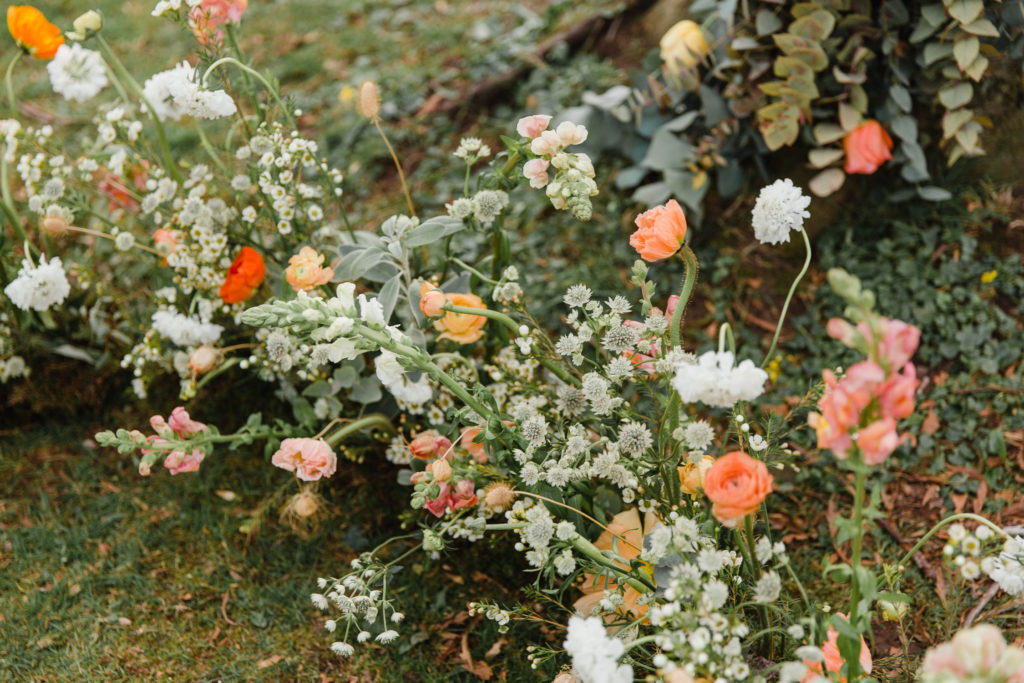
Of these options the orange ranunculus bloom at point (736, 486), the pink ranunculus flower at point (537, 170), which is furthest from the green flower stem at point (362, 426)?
the orange ranunculus bloom at point (736, 486)

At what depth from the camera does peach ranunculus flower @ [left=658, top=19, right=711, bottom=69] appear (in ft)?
8.48

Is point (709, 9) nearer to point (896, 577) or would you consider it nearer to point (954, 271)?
point (954, 271)

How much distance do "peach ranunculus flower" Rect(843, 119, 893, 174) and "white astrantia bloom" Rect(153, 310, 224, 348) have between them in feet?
6.44

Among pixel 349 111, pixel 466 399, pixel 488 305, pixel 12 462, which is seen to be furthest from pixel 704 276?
pixel 12 462

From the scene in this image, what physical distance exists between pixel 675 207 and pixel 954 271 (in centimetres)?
144

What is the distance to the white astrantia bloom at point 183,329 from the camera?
2.12m

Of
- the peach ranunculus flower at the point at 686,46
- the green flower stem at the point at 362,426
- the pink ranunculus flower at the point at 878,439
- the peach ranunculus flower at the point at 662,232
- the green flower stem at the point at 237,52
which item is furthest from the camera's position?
the peach ranunculus flower at the point at 686,46

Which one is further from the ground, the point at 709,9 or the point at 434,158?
the point at 709,9

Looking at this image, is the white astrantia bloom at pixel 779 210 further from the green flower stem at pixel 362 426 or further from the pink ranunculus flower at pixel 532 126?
the green flower stem at pixel 362 426

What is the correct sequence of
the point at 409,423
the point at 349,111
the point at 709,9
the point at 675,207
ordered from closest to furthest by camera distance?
the point at 675,207 < the point at 409,423 < the point at 709,9 < the point at 349,111

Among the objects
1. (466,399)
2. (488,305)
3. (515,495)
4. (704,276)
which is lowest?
(704,276)

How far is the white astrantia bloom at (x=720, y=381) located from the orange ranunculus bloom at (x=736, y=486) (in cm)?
10

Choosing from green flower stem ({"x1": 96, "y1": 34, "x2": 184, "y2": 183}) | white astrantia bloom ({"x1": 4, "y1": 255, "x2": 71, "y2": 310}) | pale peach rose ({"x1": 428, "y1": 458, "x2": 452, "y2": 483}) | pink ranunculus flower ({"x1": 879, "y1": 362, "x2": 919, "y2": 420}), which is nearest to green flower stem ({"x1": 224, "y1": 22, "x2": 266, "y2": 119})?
green flower stem ({"x1": 96, "y1": 34, "x2": 184, "y2": 183})

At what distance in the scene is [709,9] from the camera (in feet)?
9.04
